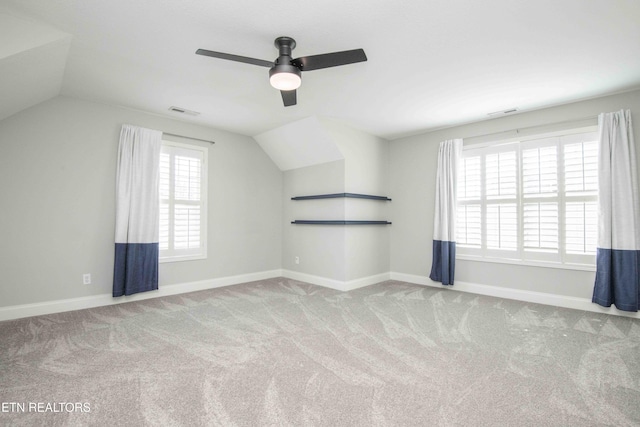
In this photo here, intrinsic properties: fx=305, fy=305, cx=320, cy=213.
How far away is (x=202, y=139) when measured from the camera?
498cm

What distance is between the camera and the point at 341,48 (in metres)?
2.73

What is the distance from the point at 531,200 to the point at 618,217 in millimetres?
917

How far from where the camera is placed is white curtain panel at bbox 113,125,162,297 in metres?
4.04

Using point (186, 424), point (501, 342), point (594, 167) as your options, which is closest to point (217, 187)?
point (186, 424)

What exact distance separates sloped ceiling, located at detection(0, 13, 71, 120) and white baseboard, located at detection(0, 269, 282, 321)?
85.2 inches

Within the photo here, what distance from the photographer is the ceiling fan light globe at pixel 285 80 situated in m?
2.48

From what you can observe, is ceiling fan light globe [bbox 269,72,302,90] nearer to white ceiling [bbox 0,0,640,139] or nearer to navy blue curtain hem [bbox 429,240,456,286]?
white ceiling [bbox 0,0,640,139]

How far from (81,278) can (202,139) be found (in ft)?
8.44

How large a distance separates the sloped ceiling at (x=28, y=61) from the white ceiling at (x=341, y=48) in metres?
0.01

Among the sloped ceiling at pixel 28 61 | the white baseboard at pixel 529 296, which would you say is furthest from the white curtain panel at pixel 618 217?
the sloped ceiling at pixel 28 61

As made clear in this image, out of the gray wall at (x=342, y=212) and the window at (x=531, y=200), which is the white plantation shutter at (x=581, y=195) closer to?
the window at (x=531, y=200)

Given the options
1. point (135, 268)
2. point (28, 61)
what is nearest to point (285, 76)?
point (28, 61)

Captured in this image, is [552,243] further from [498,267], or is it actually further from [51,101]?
[51,101]

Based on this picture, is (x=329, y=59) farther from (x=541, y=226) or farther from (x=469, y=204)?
(x=541, y=226)
